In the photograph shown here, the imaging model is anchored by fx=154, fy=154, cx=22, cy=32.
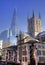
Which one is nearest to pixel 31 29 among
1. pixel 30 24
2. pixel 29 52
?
pixel 30 24

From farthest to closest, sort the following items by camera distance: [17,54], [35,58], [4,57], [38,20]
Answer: [38,20]
[4,57]
[17,54]
[35,58]

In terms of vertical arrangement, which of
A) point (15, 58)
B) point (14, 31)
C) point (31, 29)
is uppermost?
point (31, 29)

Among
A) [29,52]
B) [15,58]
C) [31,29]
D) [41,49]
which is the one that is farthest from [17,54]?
[31,29]

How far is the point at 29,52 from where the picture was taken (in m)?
6.07

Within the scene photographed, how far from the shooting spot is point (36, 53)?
19.1 feet

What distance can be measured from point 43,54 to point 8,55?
1.74m

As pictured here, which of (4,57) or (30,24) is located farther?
(30,24)

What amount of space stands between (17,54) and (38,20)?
571 cm

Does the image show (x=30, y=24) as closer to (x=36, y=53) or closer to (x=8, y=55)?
(x=8, y=55)

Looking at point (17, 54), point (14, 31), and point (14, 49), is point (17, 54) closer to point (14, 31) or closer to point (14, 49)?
point (14, 49)

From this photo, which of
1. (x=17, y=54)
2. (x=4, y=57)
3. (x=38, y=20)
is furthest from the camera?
(x=38, y=20)

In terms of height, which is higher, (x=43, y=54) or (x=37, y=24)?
(x=37, y=24)

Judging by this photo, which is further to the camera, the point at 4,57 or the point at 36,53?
the point at 4,57

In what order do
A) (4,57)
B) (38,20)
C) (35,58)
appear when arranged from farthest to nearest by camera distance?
(38,20) → (4,57) → (35,58)
